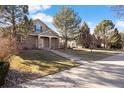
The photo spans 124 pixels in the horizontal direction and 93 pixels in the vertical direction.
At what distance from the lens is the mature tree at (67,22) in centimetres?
2089

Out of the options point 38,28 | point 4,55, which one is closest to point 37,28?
point 38,28

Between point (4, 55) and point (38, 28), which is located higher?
point (38, 28)

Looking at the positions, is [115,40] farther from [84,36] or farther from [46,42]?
[46,42]

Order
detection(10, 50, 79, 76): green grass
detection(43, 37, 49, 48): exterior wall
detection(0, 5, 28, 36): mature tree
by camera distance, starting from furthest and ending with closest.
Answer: detection(43, 37, 49, 48): exterior wall → detection(0, 5, 28, 36): mature tree → detection(10, 50, 79, 76): green grass

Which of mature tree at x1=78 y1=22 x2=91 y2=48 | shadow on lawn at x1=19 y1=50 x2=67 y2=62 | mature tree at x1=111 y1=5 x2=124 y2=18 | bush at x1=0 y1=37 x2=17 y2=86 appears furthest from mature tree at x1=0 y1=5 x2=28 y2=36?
mature tree at x1=78 y1=22 x2=91 y2=48

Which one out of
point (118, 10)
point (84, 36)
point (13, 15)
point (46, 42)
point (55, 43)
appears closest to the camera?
point (118, 10)

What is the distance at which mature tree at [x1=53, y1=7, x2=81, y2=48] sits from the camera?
822 inches

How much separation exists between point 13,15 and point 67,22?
28.3 ft

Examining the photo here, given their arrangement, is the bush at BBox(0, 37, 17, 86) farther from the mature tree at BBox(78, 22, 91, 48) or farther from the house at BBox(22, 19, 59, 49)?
the mature tree at BBox(78, 22, 91, 48)

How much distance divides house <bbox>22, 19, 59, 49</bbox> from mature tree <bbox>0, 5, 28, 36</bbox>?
5.69 meters

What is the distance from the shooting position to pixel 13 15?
15.4 meters
